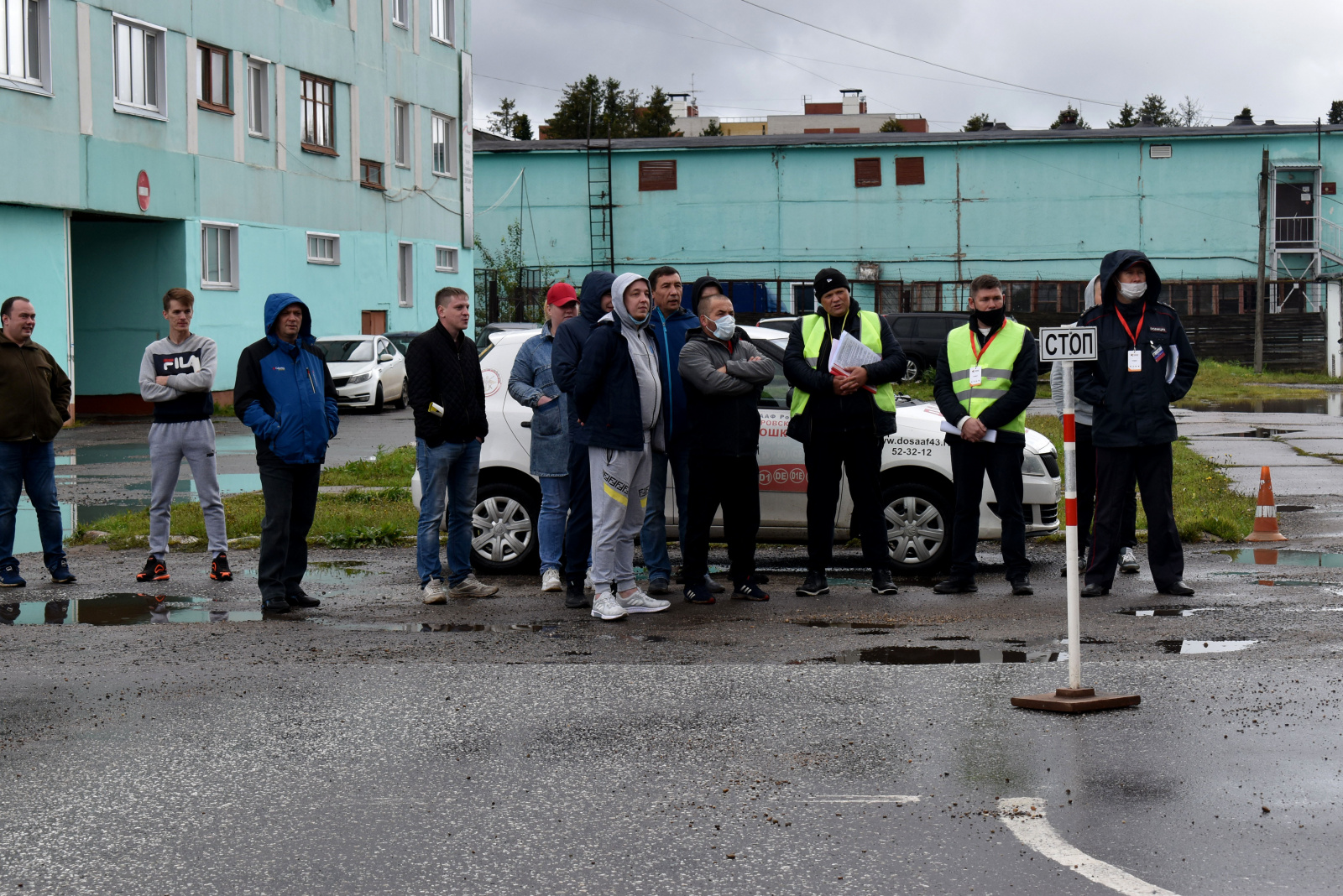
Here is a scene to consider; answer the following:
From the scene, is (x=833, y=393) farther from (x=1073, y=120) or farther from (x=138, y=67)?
(x=1073, y=120)

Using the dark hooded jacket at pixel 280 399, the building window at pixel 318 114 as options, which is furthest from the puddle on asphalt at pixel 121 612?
the building window at pixel 318 114

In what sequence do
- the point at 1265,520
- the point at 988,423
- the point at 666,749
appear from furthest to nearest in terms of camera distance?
the point at 1265,520, the point at 988,423, the point at 666,749

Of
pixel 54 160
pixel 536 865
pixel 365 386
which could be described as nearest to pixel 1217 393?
pixel 365 386

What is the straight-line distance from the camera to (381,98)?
36000 mm

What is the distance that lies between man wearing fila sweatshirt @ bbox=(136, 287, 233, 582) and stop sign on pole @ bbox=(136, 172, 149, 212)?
17.8 m

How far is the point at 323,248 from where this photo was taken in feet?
111

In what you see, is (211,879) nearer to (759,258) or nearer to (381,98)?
(381,98)

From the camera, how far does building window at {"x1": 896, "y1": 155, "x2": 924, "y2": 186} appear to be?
50.6m

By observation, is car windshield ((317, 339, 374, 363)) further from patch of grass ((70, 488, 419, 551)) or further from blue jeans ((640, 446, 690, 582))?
blue jeans ((640, 446, 690, 582))

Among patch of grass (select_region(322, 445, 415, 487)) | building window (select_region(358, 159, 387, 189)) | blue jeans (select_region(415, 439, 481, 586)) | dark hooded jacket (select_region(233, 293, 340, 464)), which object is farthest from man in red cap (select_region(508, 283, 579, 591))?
building window (select_region(358, 159, 387, 189))

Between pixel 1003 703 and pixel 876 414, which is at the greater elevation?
pixel 876 414

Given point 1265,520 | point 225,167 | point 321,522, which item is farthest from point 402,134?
point 1265,520

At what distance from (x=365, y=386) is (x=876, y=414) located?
20.8m

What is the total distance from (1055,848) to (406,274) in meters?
34.7
